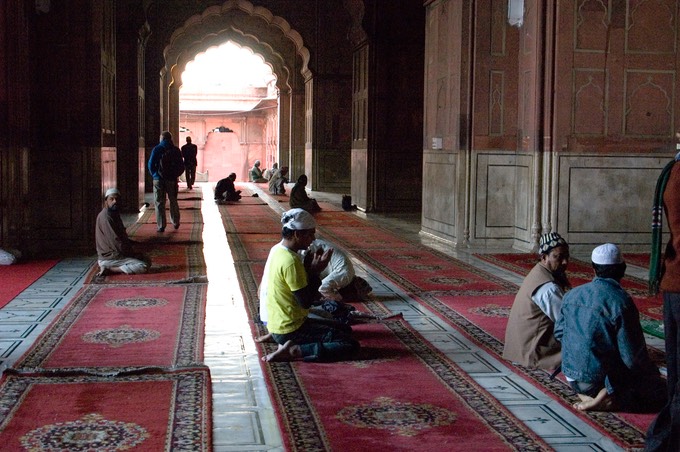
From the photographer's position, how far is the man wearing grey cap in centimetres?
474

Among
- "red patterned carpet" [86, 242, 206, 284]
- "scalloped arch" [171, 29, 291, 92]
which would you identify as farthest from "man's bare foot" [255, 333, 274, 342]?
"scalloped arch" [171, 29, 291, 92]

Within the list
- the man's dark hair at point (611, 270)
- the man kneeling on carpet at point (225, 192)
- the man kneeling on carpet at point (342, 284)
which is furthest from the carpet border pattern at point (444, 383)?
the man kneeling on carpet at point (225, 192)

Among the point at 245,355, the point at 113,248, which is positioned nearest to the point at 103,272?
the point at 113,248

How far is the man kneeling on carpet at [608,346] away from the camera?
393 cm

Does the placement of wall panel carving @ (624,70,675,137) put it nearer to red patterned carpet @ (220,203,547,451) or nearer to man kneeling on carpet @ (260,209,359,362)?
red patterned carpet @ (220,203,547,451)

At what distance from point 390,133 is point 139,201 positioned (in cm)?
449

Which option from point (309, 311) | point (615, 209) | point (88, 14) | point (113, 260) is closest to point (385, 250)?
point (615, 209)

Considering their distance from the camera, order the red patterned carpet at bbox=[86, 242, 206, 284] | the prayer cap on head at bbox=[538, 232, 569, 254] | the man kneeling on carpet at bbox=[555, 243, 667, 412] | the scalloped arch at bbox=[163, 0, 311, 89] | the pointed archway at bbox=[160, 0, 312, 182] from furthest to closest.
Result: the pointed archway at bbox=[160, 0, 312, 182], the scalloped arch at bbox=[163, 0, 311, 89], the red patterned carpet at bbox=[86, 242, 206, 284], the prayer cap on head at bbox=[538, 232, 569, 254], the man kneeling on carpet at bbox=[555, 243, 667, 412]

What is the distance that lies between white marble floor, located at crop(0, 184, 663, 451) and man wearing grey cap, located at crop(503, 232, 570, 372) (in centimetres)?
15

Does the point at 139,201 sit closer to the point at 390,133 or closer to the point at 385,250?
the point at 390,133

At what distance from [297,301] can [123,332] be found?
134 cm

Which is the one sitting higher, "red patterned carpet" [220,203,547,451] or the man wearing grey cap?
the man wearing grey cap

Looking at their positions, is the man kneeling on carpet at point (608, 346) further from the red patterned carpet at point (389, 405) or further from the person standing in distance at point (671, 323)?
the person standing in distance at point (671, 323)

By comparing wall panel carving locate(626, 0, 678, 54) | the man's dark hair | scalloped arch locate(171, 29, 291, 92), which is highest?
scalloped arch locate(171, 29, 291, 92)
